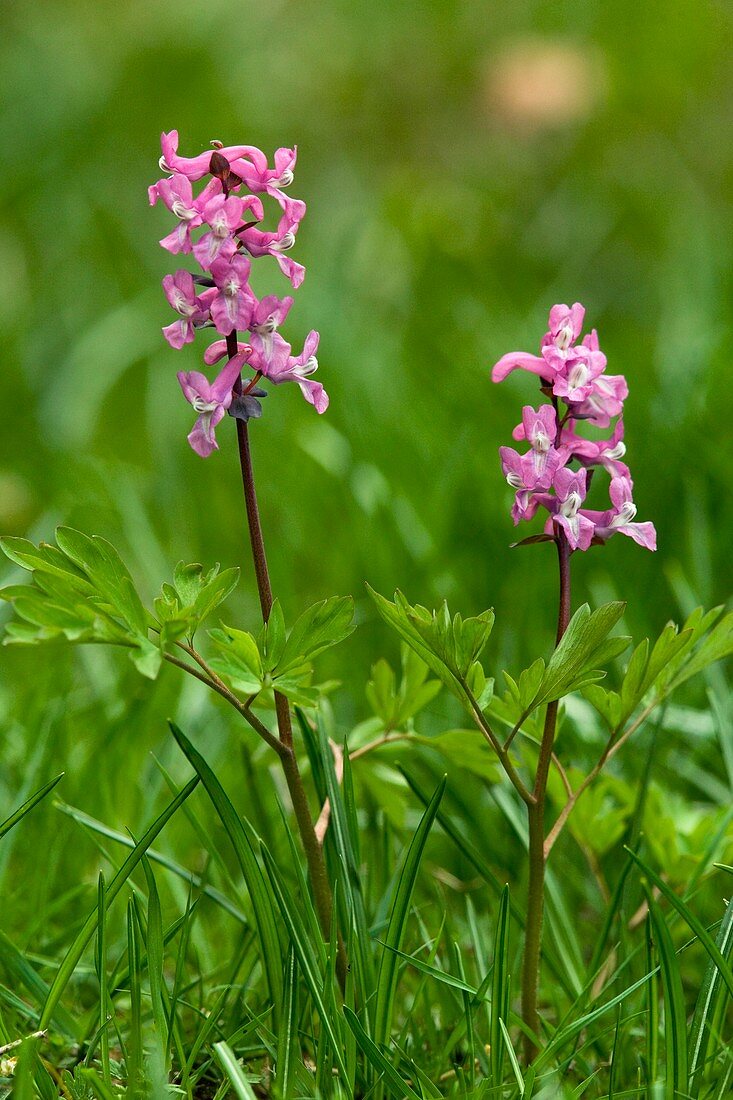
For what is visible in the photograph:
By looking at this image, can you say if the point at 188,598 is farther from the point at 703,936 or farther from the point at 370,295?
the point at 370,295

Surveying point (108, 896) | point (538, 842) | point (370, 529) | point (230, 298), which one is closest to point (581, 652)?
point (538, 842)

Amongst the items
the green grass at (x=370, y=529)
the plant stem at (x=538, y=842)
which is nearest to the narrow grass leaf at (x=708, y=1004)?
the green grass at (x=370, y=529)

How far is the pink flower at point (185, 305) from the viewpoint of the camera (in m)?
1.10

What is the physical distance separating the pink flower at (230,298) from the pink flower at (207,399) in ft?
0.17

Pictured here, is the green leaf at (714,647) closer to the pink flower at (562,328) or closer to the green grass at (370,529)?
the green grass at (370,529)

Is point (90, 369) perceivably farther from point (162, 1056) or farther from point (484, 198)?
point (162, 1056)

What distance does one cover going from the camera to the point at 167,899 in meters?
1.77

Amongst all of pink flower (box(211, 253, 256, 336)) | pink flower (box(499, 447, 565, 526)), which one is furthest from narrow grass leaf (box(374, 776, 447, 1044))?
pink flower (box(211, 253, 256, 336))

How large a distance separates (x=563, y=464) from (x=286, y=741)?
420 millimetres

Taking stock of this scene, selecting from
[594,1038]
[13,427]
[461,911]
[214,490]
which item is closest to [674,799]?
[461,911]

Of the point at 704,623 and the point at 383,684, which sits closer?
the point at 704,623

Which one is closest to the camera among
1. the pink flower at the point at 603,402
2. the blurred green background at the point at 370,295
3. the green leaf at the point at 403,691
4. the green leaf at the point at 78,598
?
the green leaf at the point at 78,598

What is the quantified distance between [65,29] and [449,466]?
419 cm

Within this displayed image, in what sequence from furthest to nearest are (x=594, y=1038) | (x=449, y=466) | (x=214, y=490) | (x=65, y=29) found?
(x=65, y=29) → (x=214, y=490) → (x=449, y=466) → (x=594, y=1038)
